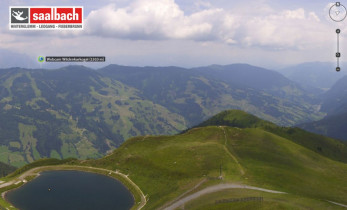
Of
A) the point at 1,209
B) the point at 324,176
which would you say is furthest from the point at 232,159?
the point at 1,209

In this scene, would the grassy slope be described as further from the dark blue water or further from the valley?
the dark blue water

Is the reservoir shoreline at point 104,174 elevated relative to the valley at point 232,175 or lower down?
lower down

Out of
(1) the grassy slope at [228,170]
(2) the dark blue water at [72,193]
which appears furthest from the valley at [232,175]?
(2) the dark blue water at [72,193]

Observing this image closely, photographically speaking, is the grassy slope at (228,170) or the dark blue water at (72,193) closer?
the dark blue water at (72,193)

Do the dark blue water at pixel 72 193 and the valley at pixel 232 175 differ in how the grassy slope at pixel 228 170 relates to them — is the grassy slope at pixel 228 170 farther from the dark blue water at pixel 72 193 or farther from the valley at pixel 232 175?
the dark blue water at pixel 72 193

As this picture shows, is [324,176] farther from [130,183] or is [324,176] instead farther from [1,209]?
[1,209]

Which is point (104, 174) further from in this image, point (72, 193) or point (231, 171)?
point (231, 171)

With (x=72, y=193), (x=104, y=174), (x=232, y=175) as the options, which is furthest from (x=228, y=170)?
(x=72, y=193)

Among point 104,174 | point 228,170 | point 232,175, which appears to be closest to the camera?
point 232,175
